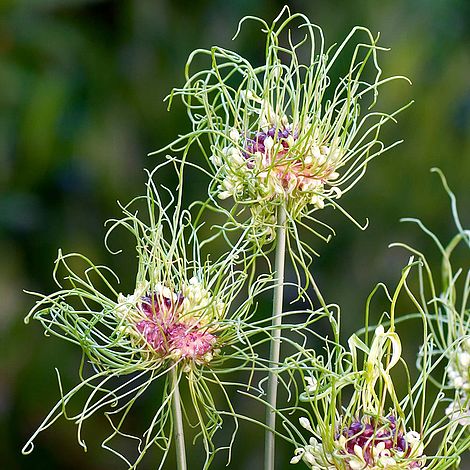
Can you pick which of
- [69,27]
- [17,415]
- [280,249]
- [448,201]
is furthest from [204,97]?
[69,27]

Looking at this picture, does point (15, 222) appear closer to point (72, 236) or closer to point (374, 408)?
point (72, 236)

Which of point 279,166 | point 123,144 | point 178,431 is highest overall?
point 279,166

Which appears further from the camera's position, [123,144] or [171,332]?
[123,144]

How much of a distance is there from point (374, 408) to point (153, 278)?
5.0 inches

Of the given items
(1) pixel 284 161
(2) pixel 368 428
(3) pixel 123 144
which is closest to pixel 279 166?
(1) pixel 284 161

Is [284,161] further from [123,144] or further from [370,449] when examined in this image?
[123,144]

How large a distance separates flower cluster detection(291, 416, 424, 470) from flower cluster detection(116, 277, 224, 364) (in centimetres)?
7

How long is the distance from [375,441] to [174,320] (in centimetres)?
12

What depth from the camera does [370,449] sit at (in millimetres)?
445

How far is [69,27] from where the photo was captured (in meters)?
1.91

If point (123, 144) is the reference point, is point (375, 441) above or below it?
above

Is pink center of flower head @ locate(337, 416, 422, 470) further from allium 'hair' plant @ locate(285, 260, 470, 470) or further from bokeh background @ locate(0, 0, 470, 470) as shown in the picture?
bokeh background @ locate(0, 0, 470, 470)

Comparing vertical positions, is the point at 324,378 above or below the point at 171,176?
above

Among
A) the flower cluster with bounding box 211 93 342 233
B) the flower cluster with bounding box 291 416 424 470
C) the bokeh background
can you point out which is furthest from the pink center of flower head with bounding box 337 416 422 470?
the bokeh background
